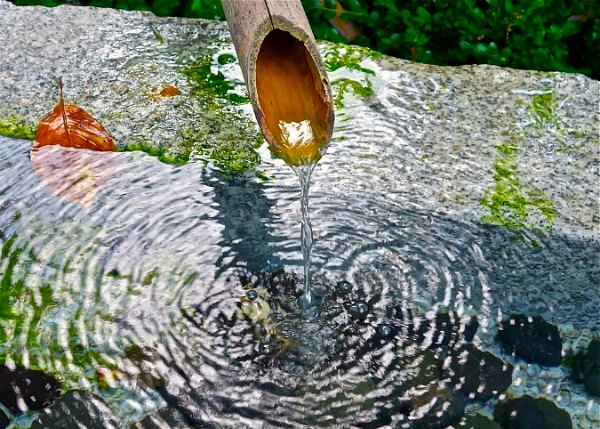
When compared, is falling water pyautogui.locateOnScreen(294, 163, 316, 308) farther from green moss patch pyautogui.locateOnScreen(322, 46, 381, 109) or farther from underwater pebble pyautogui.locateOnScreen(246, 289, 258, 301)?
green moss patch pyautogui.locateOnScreen(322, 46, 381, 109)

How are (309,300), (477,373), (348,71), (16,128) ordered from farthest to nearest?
(348,71) → (16,128) → (309,300) → (477,373)

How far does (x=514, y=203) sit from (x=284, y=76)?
3.05 feet

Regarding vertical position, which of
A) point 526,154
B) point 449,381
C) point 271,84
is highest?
point 271,84

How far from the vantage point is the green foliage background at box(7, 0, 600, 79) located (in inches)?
166

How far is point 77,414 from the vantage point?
2.29 metres

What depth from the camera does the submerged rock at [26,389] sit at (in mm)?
2309

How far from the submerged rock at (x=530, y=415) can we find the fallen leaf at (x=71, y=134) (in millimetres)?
1713

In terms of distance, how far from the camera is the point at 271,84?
2828 millimetres

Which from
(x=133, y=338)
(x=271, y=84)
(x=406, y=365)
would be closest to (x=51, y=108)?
(x=271, y=84)

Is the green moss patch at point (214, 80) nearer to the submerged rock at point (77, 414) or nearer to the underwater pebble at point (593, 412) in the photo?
the submerged rock at point (77, 414)

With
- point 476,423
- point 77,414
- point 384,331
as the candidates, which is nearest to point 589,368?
point 476,423

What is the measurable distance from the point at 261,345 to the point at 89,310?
554mm

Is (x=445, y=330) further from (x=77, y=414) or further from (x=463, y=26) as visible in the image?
(x=463, y=26)

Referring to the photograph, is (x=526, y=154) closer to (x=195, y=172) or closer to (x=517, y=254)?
(x=517, y=254)
